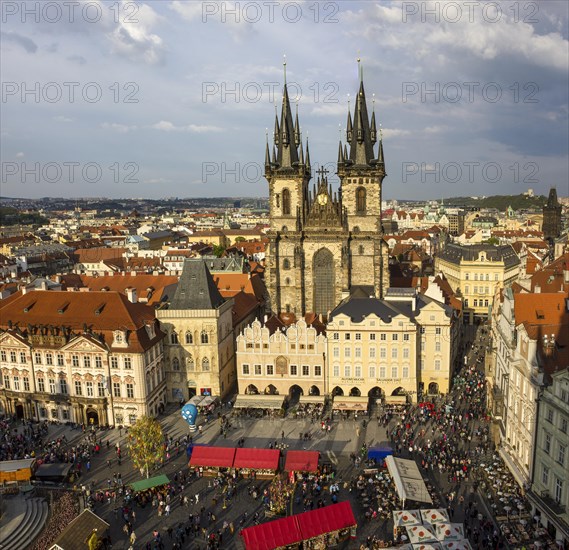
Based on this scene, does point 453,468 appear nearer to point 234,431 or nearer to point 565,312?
point 565,312

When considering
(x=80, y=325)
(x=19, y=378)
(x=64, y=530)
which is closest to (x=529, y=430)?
(x=64, y=530)

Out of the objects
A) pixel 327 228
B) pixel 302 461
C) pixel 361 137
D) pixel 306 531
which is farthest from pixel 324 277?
pixel 306 531

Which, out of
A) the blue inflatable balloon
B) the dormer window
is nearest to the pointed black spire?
the dormer window

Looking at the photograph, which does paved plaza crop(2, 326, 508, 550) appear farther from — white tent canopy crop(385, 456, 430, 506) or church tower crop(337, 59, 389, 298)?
church tower crop(337, 59, 389, 298)

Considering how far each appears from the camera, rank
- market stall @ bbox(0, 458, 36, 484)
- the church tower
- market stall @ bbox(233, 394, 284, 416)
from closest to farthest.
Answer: market stall @ bbox(0, 458, 36, 484) < market stall @ bbox(233, 394, 284, 416) < the church tower

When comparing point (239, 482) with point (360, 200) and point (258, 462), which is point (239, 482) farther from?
point (360, 200)

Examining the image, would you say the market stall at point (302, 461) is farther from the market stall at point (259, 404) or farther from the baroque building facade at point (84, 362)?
the baroque building facade at point (84, 362)
